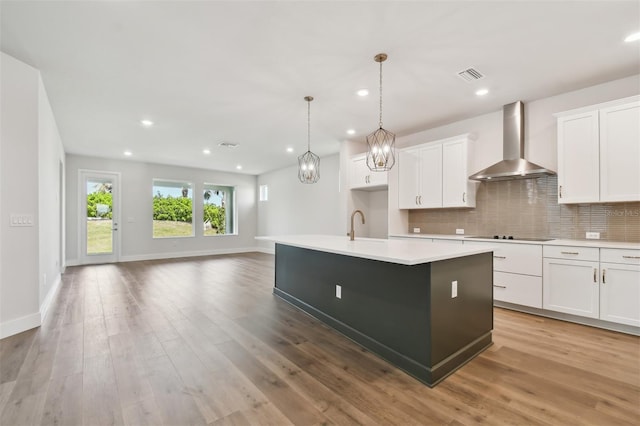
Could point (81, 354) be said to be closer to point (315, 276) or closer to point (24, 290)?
point (24, 290)

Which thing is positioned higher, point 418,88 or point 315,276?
point 418,88

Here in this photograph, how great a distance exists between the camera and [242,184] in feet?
32.9

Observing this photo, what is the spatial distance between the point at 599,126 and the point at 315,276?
359 cm

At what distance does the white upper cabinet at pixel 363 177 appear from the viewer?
5.31 m

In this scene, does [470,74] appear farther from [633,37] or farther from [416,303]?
[416,303]

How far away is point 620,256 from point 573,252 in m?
0.36

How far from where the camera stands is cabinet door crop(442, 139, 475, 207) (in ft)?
14.1

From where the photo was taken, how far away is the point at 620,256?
293 cm

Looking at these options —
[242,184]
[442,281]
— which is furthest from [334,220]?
[442,281]

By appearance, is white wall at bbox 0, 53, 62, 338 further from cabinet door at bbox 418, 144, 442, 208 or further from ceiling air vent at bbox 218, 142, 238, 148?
cabinet door at bbox 418, 144, 442, 208

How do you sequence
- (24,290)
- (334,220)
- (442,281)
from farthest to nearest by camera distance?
1. (334,220)
2. (24,290)
3. (442,281)

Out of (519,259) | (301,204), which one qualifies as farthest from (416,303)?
(301,204)

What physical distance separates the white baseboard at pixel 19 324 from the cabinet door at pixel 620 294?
19.8ft

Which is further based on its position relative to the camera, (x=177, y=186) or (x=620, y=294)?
(x=177, y=186)
